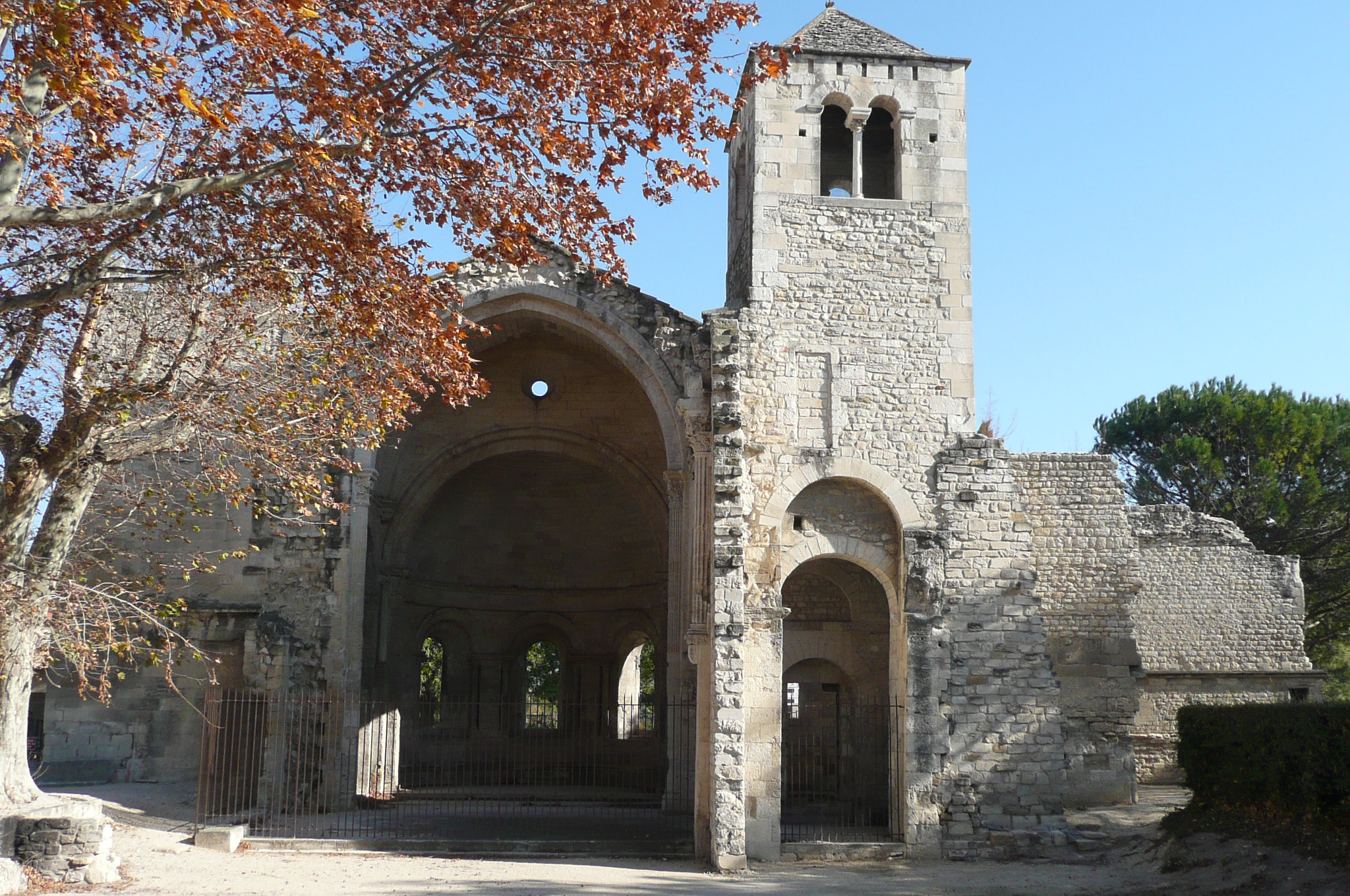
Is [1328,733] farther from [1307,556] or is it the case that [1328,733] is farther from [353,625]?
[1307,556]

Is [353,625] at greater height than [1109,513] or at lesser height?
lesser

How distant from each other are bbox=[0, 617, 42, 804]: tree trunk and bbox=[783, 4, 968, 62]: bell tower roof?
1118cm

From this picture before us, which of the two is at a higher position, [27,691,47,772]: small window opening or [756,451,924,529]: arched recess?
[756,451,924,529]: arched recess

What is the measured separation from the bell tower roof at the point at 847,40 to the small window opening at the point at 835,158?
3.95 ft

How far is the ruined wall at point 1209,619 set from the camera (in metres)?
18.2

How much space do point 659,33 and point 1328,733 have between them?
27.2ft

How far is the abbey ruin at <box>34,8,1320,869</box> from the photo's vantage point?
12.7m

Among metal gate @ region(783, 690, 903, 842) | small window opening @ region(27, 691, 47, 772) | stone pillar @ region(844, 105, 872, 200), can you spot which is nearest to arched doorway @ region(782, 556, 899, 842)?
metal gate @ region(783, 690, 903, 842)

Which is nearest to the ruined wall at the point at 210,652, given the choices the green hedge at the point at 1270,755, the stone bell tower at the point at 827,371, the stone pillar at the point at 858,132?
the stone bell tower at the point at 827,371

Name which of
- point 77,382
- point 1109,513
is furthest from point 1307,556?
point 77,382

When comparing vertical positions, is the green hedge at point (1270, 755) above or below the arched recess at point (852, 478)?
below

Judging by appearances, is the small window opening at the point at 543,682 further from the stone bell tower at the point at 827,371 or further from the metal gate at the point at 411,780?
the stone bell tower at the point at 827,371

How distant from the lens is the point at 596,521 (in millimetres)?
19922

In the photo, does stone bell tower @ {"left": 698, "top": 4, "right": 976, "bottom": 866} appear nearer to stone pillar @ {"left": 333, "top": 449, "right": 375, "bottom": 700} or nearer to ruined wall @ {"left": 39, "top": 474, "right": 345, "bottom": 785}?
stone pillar @ {"left": 333, "top": 449, "right": 375, "bottom": 700}
